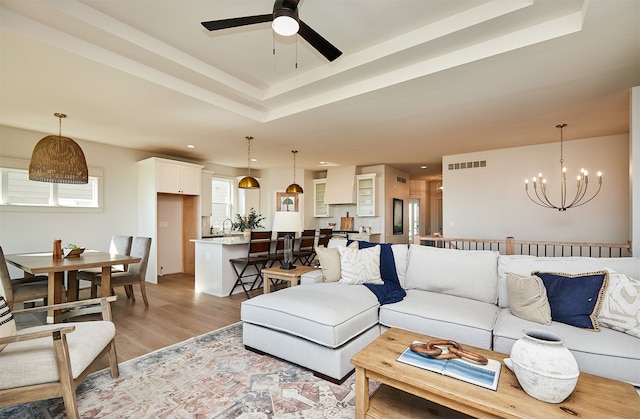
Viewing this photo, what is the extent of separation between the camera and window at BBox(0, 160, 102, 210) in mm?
4555

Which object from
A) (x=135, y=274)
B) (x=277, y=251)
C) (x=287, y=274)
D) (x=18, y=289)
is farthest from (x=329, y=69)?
(x=18, y=289)

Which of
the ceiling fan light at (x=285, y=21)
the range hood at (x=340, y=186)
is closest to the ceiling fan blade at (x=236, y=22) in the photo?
the ceiling fan light at (x=285, y=21)

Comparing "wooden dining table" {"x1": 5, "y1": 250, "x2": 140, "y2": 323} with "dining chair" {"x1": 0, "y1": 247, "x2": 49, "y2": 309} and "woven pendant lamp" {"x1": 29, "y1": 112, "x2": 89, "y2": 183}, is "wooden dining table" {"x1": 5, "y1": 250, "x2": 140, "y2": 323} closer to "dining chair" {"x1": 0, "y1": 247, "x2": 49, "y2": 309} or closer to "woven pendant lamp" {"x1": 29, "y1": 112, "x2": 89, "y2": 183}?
"dining chair" {"x1": 0, "y1": 247, "x2": 49, "y2": 309}

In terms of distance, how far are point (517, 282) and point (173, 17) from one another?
352 centimetres

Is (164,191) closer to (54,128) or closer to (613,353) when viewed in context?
(54,128)

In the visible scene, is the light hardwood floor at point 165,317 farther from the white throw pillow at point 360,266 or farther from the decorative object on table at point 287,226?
the white throw pillow at point 360,266

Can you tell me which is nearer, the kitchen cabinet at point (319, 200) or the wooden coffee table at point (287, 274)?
the wooden coffee table at point (287, 274)

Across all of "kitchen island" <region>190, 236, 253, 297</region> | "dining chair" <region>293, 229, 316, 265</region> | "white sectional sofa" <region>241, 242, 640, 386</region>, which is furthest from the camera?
"dining chair" <region>293, 229, 316, 265</region>

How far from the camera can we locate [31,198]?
15.7 feet

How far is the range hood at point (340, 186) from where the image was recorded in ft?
26.5

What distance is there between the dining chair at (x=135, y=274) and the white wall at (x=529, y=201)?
19.1 feet

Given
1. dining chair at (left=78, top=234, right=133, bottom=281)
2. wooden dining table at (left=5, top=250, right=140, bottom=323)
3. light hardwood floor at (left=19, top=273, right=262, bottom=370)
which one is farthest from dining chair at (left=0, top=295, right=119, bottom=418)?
dining chair at (left=78, top=234, right=133, bottom=281)

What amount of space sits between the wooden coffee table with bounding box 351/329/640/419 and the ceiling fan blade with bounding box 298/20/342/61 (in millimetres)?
1986

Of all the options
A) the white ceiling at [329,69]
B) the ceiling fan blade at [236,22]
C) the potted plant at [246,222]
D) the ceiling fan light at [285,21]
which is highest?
the white ceiling at [329,69]
